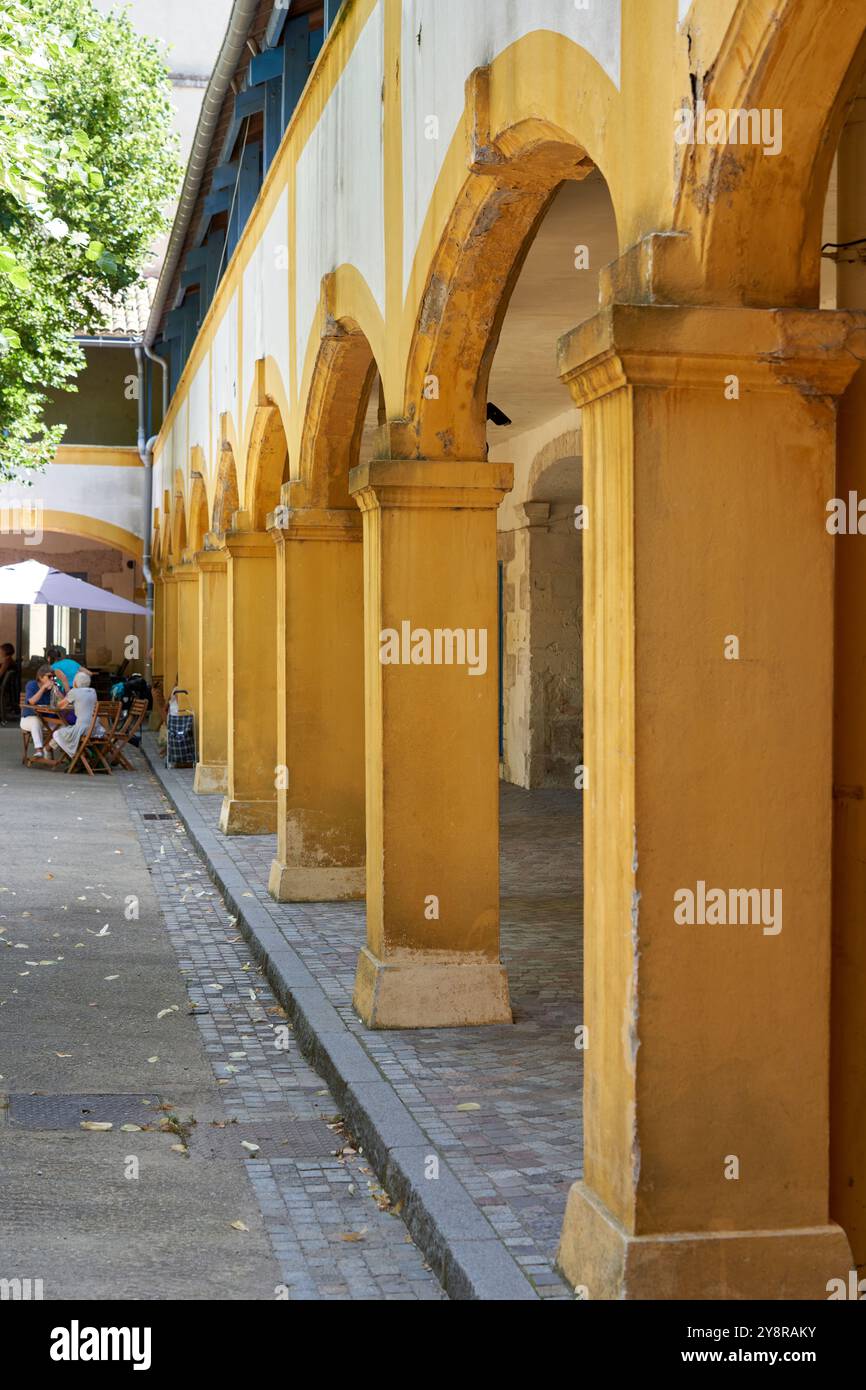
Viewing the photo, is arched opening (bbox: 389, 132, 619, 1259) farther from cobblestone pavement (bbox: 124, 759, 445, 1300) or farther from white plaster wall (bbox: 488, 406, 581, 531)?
cobblestone pavement (bbox: 124, 759, 445, 1300)

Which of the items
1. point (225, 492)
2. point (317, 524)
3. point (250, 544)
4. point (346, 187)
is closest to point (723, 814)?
point (346, 187)

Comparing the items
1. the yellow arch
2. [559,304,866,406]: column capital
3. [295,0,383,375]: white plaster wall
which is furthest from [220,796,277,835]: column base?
the yellow arch

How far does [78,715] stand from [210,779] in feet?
11.9

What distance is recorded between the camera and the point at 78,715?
20953mm

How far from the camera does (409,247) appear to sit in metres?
7.43

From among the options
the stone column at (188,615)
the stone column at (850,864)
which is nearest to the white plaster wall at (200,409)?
the stone column at (188,615)

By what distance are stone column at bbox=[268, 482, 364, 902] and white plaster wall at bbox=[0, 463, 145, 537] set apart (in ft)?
69.2

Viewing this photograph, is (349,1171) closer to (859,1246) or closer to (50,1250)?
(50,1250)

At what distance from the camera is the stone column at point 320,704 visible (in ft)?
35.9

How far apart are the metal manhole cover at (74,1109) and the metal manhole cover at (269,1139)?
346 millimetres

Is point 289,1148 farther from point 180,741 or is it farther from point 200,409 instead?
point 180,741

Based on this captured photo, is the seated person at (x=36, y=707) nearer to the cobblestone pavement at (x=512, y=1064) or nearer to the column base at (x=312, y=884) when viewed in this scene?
the cobblestone pavement at (x=512, y=1064)

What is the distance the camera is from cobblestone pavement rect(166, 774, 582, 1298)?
203 inches

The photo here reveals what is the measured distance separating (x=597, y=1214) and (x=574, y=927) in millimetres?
5645
